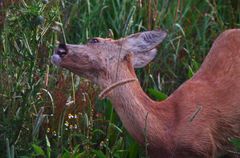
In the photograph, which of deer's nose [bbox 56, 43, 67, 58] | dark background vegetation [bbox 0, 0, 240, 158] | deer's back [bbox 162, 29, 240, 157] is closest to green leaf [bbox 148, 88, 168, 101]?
dark background vegetation [bbox 0, 0, 240, 158]

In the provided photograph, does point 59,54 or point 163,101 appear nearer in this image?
point 59,54

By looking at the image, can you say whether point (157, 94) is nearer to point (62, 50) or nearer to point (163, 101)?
point (163, 101)

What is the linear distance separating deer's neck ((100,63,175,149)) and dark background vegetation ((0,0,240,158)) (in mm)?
196

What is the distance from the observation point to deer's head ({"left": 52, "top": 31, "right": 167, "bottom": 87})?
605 cm

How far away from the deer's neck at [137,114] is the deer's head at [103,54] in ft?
0.37

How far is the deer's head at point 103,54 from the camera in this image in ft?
19.9

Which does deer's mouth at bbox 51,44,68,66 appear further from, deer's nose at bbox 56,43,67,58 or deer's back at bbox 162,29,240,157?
deer's back at bbox 162,29,240,157

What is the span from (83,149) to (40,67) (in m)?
0.73

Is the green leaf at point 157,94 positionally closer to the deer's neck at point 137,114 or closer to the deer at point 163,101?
the deer at point 163,101

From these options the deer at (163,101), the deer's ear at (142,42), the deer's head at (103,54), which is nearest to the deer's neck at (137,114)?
the deer at (163,101)

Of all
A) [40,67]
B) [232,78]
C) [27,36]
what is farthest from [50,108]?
[232,78]

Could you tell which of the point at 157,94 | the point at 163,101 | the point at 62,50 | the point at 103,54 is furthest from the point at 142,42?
the point at 157,94

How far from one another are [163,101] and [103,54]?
20.9 inches

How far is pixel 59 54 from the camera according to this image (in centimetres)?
604
